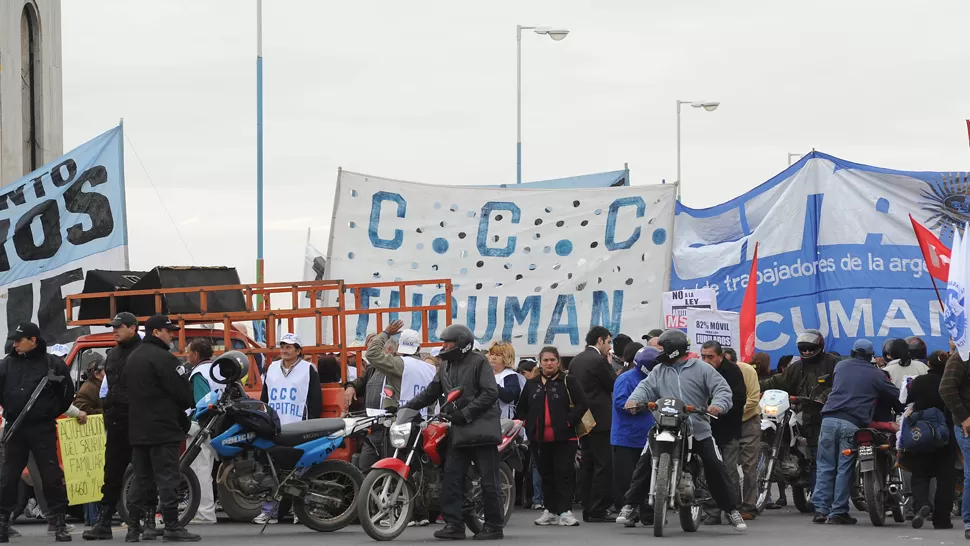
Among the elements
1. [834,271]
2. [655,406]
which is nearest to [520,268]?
[834,271]

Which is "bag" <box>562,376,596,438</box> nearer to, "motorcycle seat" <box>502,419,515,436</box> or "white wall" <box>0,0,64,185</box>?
"motorcycle seat" <box>502,419,515,436</box>

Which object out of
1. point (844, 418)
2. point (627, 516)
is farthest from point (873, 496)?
point (627, 516)

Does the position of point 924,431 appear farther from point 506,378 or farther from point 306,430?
point 306,430

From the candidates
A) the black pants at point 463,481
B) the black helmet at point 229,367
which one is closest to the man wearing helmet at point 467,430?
the black pants at point 463,481

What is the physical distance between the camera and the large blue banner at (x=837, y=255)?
1984cm

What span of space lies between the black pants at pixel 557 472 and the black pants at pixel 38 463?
14.7ft

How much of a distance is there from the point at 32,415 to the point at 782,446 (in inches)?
291

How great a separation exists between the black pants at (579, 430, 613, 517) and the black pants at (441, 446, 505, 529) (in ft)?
7.28

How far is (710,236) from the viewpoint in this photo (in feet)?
69.4

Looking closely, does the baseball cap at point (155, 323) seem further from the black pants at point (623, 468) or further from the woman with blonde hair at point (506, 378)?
the black pants at point (623, 468)

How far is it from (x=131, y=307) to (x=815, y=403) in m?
7.66

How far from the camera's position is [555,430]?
14.3 metres

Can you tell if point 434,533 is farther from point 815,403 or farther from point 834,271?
point 834,271

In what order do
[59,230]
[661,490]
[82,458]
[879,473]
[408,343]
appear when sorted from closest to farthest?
1. [661,490]
2. [82,458]
3. [879,473]
4. [408,343]
5. [59,230]
